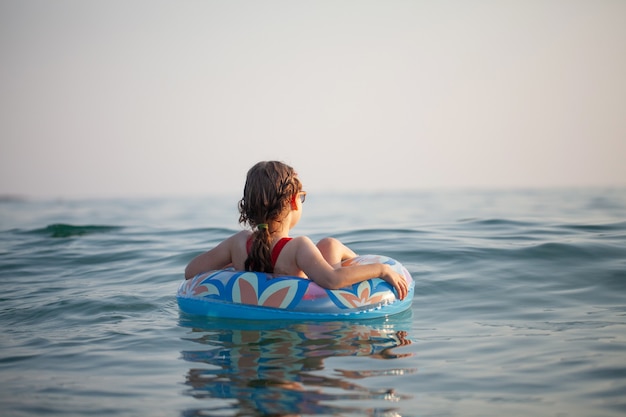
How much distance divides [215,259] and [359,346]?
6.08 ft

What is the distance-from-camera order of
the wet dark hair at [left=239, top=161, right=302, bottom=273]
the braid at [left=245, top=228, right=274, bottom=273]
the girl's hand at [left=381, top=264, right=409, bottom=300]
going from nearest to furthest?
the wet dark hair at [left=239, top=161, right=302, bottom=273] < the braid at [left=245, top=228, right=274, bottom=273] < the girl's hand at [left=381, top=264, right=409, bottom=300]

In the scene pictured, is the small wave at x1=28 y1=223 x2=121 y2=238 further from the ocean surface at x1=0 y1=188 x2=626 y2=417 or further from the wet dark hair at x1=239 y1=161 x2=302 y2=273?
the wet dark hair at x1=239 y1=161 x2=302 y2=273

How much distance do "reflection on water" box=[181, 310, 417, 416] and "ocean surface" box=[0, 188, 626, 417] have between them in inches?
0.6

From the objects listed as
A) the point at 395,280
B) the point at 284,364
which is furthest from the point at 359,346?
the point at 395,280

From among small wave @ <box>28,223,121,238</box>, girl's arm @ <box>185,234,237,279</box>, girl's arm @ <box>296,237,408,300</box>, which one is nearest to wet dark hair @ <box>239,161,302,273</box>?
girl's arm @ <box>296,237,408,300</box>

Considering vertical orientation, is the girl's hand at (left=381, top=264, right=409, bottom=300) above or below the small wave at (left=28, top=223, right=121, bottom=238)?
below

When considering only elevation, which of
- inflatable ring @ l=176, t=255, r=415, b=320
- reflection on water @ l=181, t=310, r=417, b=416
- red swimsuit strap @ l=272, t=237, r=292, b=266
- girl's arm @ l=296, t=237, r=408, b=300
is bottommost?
reflection on water @ l=181, t=310, r=417, b=416

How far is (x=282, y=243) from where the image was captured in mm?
5605

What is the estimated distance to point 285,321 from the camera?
5656 millimetres

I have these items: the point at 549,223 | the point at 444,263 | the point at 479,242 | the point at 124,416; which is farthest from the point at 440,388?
the point at 549,223

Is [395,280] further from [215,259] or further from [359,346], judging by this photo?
[215,259]

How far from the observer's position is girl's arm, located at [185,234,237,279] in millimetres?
6023

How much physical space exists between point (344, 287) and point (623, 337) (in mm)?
2212

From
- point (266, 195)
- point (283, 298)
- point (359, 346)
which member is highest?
point (266, 195)
